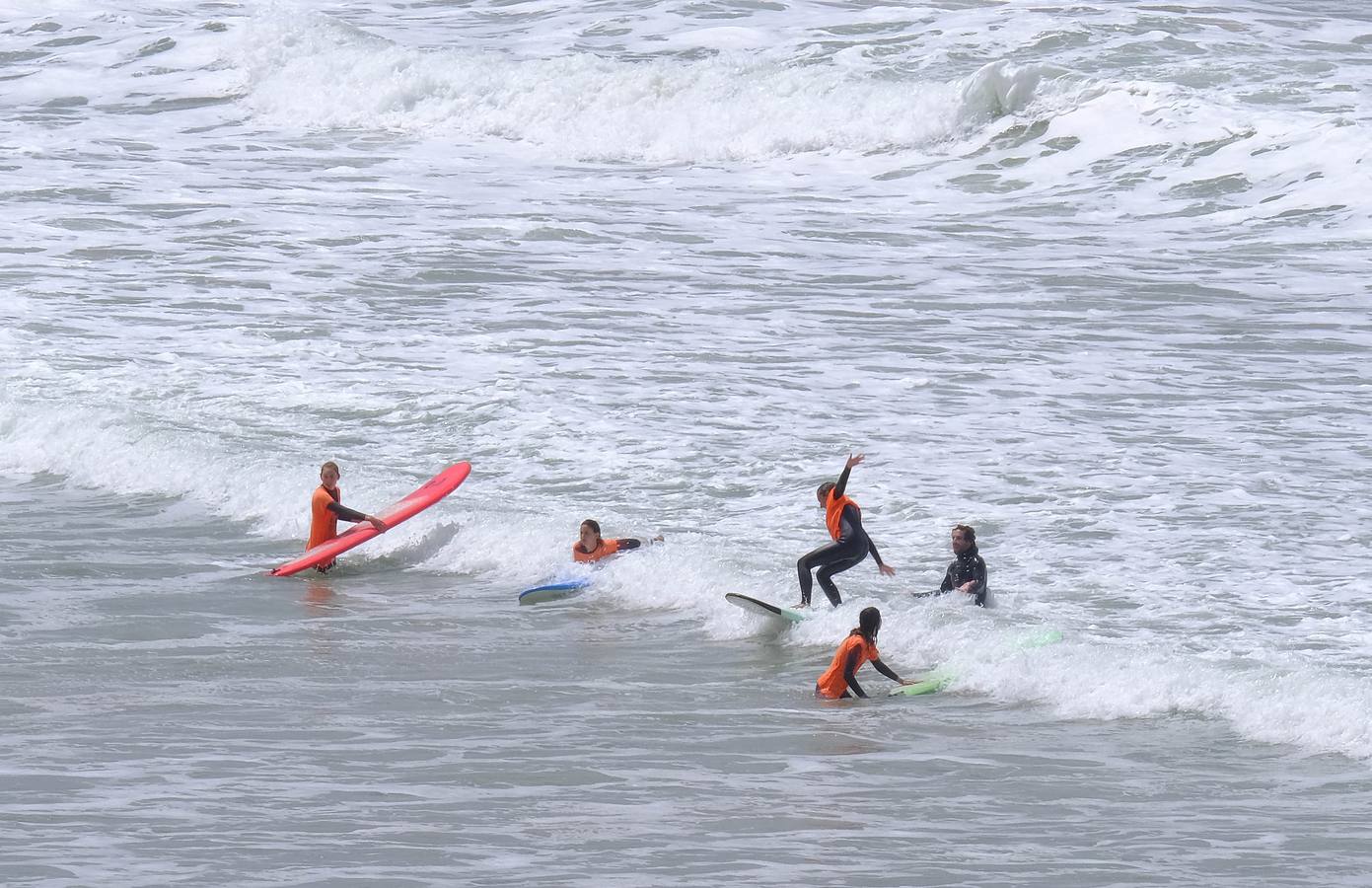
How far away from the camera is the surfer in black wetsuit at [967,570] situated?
12547 millimetres

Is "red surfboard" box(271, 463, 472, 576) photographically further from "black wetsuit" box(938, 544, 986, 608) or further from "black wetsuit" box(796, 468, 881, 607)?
"black wetsuit" box(938, 544, 986, 608)

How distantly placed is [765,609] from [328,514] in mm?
4133

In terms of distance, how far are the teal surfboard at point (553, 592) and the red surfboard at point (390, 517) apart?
177cm

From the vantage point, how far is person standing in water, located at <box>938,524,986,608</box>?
12.5 m

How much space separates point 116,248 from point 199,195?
122 inches

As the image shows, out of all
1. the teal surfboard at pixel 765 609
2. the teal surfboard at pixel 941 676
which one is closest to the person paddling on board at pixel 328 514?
the teal surfboard at pixel 765 609

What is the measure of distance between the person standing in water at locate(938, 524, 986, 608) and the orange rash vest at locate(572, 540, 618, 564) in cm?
262

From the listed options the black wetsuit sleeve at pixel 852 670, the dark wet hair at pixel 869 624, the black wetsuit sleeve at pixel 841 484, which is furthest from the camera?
the black wetsuit sleeve at pixel 841 484

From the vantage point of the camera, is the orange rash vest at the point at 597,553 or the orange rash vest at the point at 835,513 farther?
the orange rash vest at the point at 597,553

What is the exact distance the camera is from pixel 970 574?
12617mm

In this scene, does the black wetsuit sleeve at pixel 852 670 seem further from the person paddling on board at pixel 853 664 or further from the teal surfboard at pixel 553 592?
the teal surfboard at pixel 553 592

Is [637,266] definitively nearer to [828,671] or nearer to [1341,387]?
[1341,387]

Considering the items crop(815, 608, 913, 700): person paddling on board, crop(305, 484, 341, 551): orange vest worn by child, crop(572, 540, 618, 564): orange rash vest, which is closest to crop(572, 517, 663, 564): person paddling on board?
crop(572, 540, 618, 564): orange rash vest

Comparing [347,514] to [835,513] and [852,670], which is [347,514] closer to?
[835,513]
